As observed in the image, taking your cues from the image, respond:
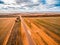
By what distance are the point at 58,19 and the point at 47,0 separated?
72 centimetres

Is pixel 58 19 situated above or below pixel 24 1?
below

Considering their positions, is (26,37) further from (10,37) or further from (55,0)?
(55,0)

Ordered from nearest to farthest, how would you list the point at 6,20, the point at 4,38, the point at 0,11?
the point at 4,38, the point at 0,11, the point at 6,20

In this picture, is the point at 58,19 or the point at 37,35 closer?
the point at 37,35

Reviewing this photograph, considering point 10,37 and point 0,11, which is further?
point 0,11

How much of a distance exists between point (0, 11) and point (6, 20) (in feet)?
2.17

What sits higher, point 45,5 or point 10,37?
point 45,5

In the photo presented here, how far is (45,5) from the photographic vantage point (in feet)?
15.0

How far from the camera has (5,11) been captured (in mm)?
4477

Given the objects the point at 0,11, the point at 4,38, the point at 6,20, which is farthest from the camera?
the point at 6,20

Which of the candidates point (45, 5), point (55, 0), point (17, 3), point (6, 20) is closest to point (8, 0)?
point (17, 3)

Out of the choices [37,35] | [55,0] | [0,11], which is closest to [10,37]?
[37,35]

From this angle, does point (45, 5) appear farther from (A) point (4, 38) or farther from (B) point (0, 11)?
(A) point (4, 38)

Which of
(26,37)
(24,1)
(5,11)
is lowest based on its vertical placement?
(26,37)
